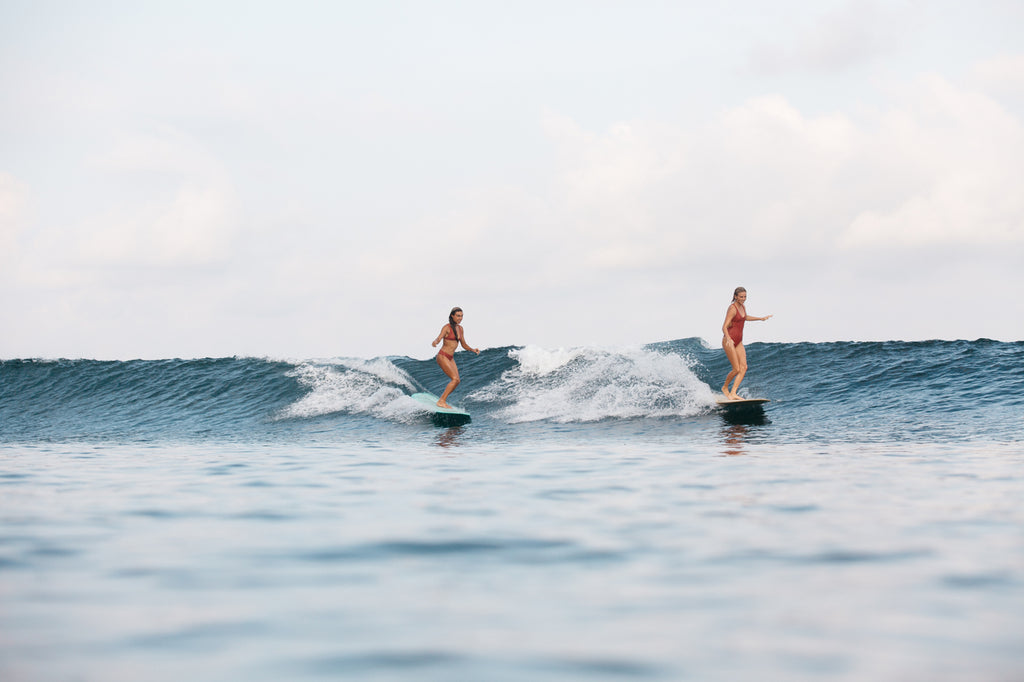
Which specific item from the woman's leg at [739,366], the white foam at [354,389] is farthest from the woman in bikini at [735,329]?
the white foam at [354,389]

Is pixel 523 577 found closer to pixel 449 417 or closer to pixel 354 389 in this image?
pixel 449 417

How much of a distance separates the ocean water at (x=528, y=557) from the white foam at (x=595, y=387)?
2.60 metres

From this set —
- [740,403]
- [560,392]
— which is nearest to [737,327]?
[740,403]

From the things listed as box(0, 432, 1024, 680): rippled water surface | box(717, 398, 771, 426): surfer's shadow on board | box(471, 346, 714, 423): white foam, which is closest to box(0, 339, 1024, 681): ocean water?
box(0, 432, 1024, 680): rippled water surface

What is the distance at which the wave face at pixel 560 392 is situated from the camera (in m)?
13.7

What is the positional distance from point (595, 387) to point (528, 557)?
12277 millimetres

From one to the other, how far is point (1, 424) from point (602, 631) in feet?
65.8

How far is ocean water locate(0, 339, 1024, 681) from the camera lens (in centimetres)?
275

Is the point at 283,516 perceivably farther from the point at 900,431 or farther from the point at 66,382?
the point at 66,382

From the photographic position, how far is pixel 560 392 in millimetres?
16391

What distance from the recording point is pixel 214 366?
22.2 metres

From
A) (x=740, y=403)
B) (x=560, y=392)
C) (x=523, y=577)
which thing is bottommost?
(x=523, y=577)

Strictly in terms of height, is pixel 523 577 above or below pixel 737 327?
below

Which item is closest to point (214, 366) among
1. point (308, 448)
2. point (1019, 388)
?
point (308, 448)
